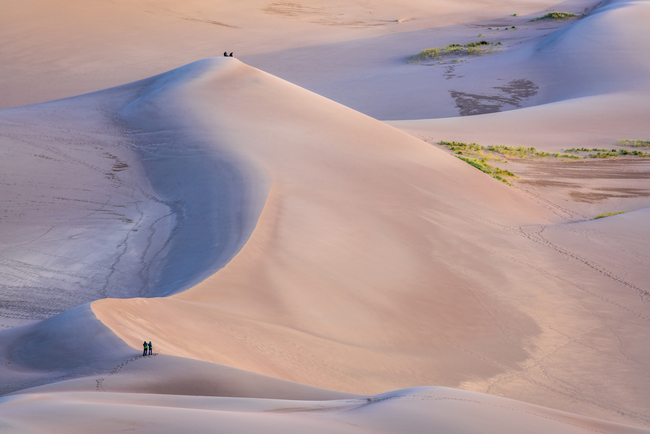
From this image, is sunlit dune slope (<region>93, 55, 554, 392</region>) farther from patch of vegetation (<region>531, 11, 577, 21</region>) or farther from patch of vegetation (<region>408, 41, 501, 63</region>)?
patch of vegetation (<region>531, 11, 577, 21</region>)

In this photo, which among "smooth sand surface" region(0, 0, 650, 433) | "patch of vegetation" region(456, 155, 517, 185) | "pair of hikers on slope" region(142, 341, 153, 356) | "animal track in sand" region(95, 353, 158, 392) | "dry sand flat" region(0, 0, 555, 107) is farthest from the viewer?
"dry sand flat" region(0, 0, 555, 107)

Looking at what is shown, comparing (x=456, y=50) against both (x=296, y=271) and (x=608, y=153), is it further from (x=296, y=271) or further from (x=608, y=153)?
(x=296, y=271)

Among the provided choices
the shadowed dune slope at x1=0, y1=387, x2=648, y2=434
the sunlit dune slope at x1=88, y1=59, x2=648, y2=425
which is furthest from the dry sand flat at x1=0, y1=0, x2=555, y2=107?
the shadowed dune slope at x1=0, y1=387, x2=648, y2=434

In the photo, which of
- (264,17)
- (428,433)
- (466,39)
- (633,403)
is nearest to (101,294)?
(428,433)

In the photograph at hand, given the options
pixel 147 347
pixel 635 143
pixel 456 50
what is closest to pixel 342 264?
pixel 147 347

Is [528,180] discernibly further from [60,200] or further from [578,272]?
[60,200]

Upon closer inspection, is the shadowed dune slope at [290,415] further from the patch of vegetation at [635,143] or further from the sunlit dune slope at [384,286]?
the patch of vegetation at [635,143]

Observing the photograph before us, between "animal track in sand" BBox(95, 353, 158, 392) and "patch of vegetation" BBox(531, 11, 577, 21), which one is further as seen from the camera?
"patch of vegetation" BBox(531, 11, 577, 21)
